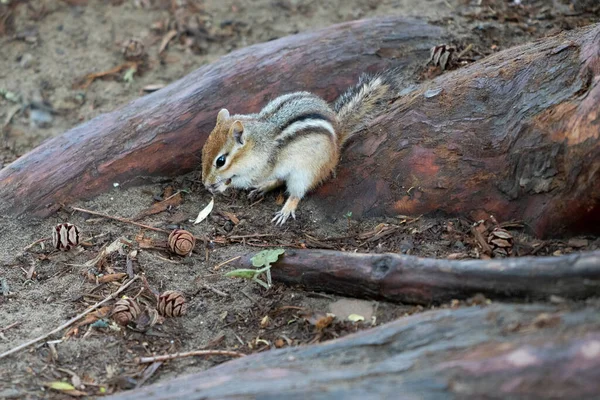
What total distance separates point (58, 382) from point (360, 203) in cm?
205

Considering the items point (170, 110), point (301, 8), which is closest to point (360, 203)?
point (170, 110)

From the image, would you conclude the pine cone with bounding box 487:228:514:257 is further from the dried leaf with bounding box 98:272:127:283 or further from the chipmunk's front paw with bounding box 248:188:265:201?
the dried leaf with bounding box 98:272:127:283

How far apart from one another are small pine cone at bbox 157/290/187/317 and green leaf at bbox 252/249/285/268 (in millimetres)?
457

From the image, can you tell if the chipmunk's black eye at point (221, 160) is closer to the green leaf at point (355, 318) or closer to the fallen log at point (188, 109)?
the fallen log at point (188, 109)

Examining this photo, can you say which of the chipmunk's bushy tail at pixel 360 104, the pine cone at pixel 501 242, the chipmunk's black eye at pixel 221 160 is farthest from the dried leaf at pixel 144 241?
the pine cone at pixel 501 242

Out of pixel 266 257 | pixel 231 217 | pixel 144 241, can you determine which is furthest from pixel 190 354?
pixel 231 217

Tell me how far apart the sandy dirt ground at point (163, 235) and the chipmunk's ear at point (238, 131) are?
0.41m

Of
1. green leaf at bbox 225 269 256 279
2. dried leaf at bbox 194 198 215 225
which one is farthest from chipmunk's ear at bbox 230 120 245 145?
green leaf at bbox 225 269 256 279

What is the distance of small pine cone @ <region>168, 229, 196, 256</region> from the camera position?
13.4 ft

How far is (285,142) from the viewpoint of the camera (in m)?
4.63

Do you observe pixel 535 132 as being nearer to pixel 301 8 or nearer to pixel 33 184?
pixel 33 184

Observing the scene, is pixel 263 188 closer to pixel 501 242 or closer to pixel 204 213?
pixel 204 213

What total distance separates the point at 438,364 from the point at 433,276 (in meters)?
0.80

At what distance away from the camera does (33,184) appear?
14.9 feet
